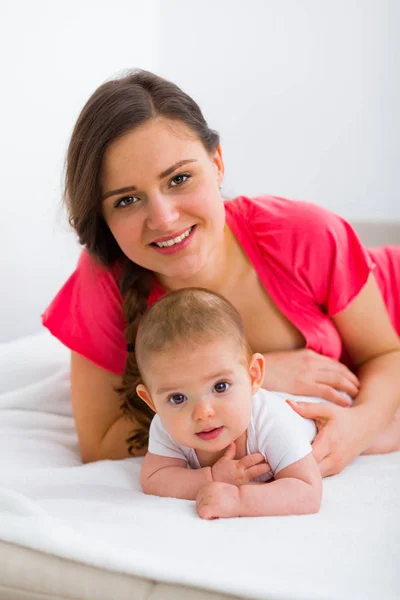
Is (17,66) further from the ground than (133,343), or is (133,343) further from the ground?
(17,66)

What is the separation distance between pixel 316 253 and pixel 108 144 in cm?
50

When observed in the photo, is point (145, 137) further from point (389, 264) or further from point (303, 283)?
point (389, 264)

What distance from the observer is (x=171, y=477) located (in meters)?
1.40

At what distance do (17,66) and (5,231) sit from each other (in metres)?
0.55

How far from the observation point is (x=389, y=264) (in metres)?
2.12

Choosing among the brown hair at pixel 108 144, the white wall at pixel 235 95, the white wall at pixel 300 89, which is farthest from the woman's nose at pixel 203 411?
the white wall at pixel 300 89

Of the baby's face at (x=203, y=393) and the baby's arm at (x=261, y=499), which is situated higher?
the baby's face at (x=203, y=393)

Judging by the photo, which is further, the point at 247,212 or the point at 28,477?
the point at 247,212

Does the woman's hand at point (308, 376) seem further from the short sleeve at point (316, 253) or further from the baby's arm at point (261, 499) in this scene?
the baby's arm at point (261, 499)

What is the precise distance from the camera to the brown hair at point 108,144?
1.52 metres

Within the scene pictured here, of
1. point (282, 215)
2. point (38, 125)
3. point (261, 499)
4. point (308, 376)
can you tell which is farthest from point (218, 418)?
point (38, 125)

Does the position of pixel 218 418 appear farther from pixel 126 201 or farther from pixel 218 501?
pixel 126 201

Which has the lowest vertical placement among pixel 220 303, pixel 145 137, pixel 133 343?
pixel 133 343

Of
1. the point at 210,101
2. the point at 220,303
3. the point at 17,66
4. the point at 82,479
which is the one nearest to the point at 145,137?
the point at 220,303
